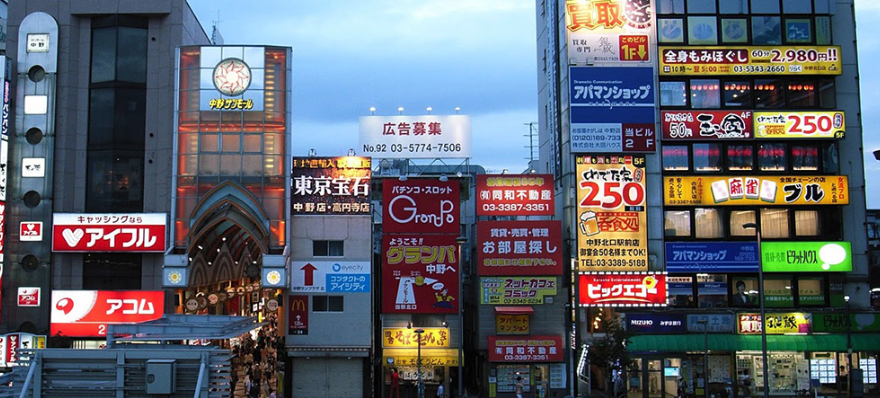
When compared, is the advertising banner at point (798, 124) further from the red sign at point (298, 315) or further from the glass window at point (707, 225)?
the red sign at point (298, 315)

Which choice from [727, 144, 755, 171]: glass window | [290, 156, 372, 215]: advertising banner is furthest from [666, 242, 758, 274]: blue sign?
[290, 156, 372, 215]: advertising banner

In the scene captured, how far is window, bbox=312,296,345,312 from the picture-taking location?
38.0 metres

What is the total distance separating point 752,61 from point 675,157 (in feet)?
21.1

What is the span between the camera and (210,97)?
124 feet

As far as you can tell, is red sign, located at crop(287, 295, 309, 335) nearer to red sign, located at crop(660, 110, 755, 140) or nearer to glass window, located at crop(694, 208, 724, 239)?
red sign, located at crop(660, 110, 755, 140)

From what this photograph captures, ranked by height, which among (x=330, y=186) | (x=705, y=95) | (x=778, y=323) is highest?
(x=705, y=95)

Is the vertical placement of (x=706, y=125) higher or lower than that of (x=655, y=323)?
higher

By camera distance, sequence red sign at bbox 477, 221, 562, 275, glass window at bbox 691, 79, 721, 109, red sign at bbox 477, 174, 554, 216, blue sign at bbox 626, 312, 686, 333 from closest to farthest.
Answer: blue sign at bbox 626, 312, 686, 333
red sign at bbox 477, 221, 562, 275
red sign at bbox 477, 174, 554, 216
glass window at bbox 691, 79, 721, 109

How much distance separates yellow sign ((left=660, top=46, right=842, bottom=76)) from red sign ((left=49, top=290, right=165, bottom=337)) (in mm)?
28923

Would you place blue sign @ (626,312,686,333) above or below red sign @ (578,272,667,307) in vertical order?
below

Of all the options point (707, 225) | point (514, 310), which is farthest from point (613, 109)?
point (514, 310)

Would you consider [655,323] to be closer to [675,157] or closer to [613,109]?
[675,157]

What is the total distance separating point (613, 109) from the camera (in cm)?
3953

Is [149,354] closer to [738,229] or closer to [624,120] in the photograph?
[624,120]
